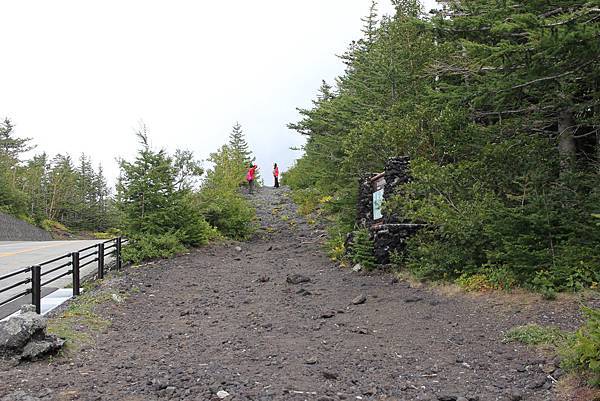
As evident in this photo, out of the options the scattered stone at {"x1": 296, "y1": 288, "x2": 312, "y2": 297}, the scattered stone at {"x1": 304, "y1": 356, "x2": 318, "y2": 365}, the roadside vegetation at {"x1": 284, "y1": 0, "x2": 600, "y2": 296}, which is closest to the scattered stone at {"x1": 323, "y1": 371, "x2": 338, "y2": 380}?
the scattered stone at {"x1": 304, "y1": 356, "x2": 318, "y2": 365}

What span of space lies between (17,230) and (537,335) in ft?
108

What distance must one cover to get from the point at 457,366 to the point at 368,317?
8.49 feet

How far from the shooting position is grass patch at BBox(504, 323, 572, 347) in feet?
19.0

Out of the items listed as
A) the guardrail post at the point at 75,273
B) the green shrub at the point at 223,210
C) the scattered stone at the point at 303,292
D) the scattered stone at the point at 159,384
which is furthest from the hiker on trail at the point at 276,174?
the scattered stone at the point at 159,384

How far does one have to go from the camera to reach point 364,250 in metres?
12.2

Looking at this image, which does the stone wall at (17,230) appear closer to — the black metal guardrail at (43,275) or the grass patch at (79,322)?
the black metal guardrail at (43,275)

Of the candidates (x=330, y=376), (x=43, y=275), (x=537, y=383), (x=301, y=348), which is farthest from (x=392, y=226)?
(x=43, y=275)

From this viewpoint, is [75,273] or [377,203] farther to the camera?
[377,203]

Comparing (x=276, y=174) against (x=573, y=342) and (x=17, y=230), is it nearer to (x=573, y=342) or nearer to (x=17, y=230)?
(x=17, y=230)

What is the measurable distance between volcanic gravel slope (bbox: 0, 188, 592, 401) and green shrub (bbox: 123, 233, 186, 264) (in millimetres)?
2985

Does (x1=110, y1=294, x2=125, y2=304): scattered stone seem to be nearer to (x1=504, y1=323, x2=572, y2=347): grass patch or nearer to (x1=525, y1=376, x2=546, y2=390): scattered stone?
(x1=504, y1=323, x2=572, y2=347): grass patch

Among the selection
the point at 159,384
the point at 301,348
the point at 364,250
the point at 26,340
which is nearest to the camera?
the point at 159,384

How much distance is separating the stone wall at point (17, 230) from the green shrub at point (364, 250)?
25057mm

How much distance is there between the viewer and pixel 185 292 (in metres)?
11.1
